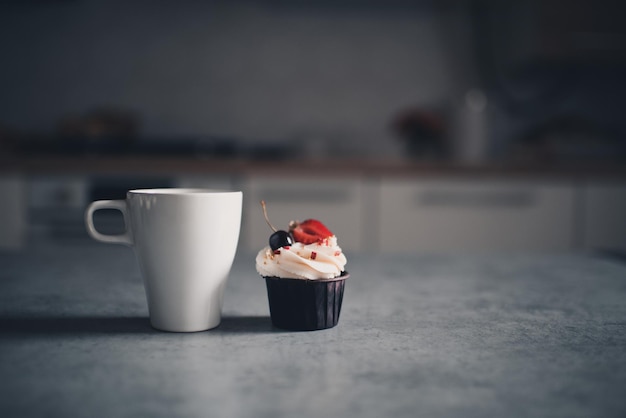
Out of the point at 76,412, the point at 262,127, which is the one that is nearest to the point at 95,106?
the point at 262,127

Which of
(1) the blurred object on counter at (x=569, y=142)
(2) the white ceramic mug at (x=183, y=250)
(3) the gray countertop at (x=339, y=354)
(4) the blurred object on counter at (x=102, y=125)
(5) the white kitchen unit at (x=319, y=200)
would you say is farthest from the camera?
(1) the blurred object on counter at (x=569, y=142)

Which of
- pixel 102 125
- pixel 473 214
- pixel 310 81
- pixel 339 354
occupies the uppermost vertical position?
pixel 310 81

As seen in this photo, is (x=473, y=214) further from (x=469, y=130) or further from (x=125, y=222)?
(x=125, y=222)

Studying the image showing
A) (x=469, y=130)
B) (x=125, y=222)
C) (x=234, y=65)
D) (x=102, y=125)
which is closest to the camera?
(x=125, y=222)

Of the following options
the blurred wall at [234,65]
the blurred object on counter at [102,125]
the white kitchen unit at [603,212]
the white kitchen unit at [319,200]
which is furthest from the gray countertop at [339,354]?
the blurred wall at [234,65]

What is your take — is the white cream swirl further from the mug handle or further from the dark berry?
the mug handle

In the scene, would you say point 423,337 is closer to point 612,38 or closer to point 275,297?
point 275,297

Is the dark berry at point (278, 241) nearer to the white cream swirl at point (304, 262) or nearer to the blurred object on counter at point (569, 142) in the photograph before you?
the white cream swirl at point (304, 262)

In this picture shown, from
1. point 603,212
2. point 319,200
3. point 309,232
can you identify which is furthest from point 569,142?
point 309,232
